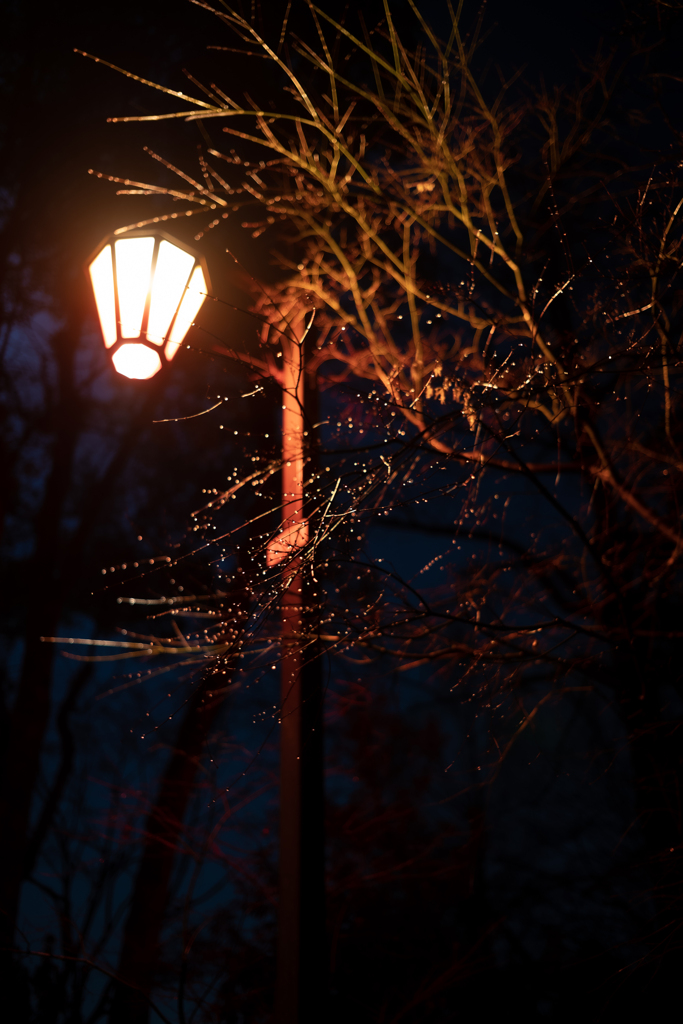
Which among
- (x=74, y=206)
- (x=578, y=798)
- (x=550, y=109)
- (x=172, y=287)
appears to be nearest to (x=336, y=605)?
(x=172, y=287)

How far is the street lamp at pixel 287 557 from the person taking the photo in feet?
8.79

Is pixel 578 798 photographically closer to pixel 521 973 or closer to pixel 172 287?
pixel 521 973

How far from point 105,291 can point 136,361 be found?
0.49 m

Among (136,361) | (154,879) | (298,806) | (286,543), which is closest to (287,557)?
(286,543)

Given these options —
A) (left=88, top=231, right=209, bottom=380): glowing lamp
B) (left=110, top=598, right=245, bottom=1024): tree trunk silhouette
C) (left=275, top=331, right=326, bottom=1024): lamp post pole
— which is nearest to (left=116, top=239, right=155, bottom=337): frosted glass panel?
(left=88, top=231, right=209, bottom=380): glowing lamp

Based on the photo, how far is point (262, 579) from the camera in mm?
2715

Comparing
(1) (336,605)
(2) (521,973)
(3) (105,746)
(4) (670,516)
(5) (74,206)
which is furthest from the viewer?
(3) (105,746)

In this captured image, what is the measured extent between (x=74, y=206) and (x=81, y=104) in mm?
1278

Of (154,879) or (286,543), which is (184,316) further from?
(154,879)

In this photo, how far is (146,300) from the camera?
3.12 metres

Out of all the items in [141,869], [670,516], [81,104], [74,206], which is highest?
[81,104]

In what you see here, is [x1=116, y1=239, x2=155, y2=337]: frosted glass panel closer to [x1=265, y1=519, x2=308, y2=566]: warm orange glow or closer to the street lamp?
the street lamp

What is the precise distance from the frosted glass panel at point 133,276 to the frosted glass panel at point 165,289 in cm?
5

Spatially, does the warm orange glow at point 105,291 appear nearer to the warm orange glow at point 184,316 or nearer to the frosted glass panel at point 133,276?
the frosted glass panel at point 133,276
